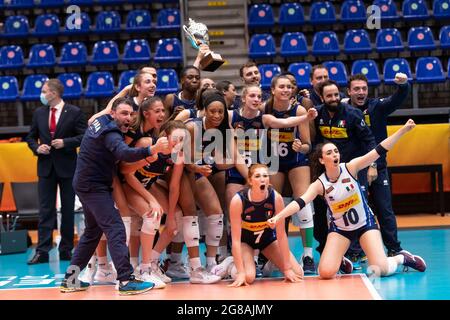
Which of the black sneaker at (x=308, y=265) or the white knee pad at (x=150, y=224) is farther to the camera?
the black sneaker at (x=308, y=265)

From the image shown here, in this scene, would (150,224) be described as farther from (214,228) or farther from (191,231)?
(214,228)

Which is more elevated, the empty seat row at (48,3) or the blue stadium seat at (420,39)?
the empty seat row at (48,3)

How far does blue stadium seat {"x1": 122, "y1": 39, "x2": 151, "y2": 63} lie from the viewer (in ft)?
38.8

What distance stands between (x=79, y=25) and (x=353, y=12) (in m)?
4.68

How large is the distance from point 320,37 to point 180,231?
6498mm

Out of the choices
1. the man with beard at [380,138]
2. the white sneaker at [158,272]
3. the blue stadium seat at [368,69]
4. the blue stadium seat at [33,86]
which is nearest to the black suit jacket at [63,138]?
the white sneaker at [158,272]

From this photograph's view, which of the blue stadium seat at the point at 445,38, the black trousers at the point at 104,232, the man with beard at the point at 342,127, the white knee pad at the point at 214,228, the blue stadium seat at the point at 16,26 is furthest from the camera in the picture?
the blue stadium seat at the point at 16,26

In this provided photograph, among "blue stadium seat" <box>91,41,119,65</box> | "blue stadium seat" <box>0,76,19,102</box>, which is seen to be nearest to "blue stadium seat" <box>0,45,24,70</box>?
"blue stadium seat" <box>0,76,19,102</box>

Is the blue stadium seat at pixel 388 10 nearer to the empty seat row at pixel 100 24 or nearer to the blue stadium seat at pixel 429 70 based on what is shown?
the blue stadium seat at pixel 429 70

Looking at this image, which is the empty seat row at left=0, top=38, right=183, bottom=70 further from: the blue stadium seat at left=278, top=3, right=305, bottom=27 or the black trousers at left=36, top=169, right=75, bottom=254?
the black trousers at left=36, top=169, right=75, bottom=254

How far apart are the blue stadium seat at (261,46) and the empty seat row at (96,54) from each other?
1.18 metres

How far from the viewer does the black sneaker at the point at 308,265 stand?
6.23 metres

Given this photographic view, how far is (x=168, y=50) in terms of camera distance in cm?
1191

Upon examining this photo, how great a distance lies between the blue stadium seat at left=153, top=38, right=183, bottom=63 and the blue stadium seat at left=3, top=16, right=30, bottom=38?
240 centimetres
